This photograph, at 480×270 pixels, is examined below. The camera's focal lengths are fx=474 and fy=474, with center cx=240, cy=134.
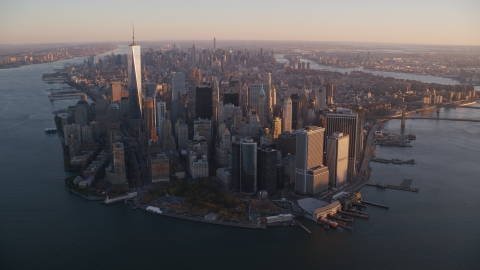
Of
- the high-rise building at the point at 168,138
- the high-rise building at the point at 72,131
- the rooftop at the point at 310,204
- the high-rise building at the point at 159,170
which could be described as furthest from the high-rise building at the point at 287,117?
the high-rise building at the point at 72,131

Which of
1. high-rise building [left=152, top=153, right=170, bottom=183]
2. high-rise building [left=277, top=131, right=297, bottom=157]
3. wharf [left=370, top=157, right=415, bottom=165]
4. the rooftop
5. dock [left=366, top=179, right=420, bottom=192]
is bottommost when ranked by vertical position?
dock [left=366, top=179, right=420, bottom=192]

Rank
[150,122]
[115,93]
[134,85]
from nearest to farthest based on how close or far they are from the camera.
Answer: [150,122] → [134,85] → [115,93]

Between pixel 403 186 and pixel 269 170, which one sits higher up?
pixel 269 170

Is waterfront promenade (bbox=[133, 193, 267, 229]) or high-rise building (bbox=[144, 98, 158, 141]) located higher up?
high-rise building (bbox=[144, 98, 158, 141])

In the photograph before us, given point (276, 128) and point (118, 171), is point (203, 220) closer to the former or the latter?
point (118, 171)

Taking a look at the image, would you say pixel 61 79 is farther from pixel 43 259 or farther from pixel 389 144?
pixel 43 259

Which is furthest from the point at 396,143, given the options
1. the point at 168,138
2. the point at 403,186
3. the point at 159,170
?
the point at 159,170

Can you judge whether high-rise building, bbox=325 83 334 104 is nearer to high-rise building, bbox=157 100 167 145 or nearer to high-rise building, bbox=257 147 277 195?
high-rise building, bbox=157 100 167 145

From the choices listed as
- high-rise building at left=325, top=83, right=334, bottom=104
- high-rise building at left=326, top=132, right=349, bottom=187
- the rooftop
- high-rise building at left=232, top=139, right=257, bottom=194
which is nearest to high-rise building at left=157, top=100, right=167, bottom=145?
high-rise building at left=232, top=139, right=257, bottom=194
